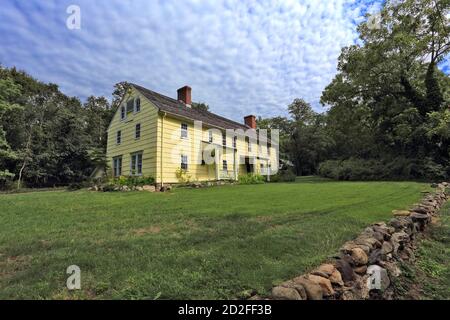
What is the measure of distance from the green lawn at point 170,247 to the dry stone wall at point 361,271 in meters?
0.30

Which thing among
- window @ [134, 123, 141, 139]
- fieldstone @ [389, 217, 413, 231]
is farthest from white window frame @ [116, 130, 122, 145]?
fieldstone @ [389, 217, 413, 231]

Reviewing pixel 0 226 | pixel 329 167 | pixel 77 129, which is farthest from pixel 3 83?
pixel 329 167

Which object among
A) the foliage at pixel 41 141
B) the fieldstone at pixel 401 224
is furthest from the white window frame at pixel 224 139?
the fieldstone at pixel 401 224

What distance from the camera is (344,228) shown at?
17.6 feet

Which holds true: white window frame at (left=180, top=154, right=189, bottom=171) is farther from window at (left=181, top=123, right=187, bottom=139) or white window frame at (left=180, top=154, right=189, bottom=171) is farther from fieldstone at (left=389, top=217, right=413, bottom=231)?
fieldstone at (left=389, top=217, right=413, bottom=231)

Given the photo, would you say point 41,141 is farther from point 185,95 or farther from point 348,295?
point 348,295

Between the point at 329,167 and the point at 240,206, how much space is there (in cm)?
1942

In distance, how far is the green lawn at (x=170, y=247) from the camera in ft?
9.98

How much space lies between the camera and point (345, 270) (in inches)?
135

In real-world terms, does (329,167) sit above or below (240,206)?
above

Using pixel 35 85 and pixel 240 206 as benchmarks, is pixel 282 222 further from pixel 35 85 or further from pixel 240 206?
pixel 35 85

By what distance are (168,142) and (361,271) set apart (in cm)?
1509

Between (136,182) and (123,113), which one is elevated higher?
(123,113)

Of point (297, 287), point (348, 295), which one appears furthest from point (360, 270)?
point (297, 287)
